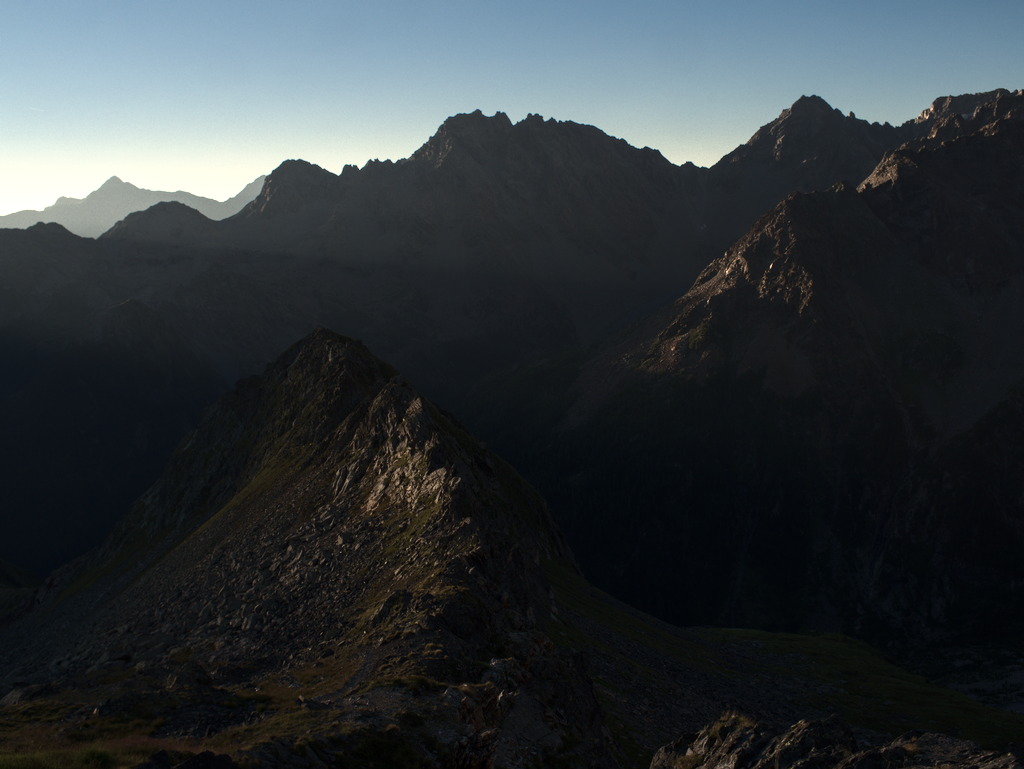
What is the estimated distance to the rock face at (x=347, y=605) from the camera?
1948 inches

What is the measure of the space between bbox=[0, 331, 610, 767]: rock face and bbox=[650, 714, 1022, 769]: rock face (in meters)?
6.91

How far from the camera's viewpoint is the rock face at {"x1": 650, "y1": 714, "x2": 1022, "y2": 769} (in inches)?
1610

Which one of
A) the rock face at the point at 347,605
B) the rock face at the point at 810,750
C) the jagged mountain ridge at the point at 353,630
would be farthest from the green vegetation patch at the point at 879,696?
the rock face at the point at 810,750

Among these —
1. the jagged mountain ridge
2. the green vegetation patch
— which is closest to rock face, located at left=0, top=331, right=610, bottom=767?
the jagged mountain ridge

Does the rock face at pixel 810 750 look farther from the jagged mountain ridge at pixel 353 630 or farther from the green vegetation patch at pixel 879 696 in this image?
the green vegetation patch at pixel 879 696

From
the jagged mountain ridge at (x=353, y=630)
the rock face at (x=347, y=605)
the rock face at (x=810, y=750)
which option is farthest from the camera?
the rock face at (x=347, y=605)

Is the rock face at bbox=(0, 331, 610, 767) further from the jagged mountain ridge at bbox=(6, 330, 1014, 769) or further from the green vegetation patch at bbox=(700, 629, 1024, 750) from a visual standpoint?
the green vegetation patch at bbox=(700, 629, 1024, 750)

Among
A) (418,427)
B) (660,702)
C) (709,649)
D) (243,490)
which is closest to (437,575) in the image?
(418,427)

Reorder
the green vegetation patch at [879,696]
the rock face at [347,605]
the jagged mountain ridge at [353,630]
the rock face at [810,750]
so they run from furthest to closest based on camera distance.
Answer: the green vegetation patch at [879,696], the rock face at [347,605], the jagged mountain ridge at [353,630], the rock face at [810,750]

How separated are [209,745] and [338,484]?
52802 millimetres

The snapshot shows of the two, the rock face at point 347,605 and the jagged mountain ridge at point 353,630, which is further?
the rock face at point 347,605

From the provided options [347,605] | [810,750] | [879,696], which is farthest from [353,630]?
[879,696]

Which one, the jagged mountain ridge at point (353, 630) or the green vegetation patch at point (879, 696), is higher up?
the jagged mountain ridge at point (353, 630)

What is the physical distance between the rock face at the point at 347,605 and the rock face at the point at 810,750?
22.7ft
